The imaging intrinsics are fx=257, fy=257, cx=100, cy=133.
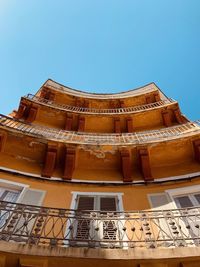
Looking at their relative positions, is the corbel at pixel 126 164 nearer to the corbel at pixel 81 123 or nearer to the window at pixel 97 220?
the window at pixel 97 220

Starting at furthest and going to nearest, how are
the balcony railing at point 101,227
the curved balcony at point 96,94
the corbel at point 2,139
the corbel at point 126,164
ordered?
the curved balcony at point 96,94 → the corbel at point 2,139 → the corbel at point 126,164 → the balcony railing at point 101,227

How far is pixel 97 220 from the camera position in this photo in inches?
243

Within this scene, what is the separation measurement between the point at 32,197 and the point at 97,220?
2.82 meters

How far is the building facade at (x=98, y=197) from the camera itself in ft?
15.9

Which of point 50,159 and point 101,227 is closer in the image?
point 101,227

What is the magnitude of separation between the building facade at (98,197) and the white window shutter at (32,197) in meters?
0.03

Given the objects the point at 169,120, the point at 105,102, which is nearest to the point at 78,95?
the point at 105,102

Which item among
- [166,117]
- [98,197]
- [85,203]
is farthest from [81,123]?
[85,203]

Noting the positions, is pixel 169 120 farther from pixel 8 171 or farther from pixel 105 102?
pixel 8 171

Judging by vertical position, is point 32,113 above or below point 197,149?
above

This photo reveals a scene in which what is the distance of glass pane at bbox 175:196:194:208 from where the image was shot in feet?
26.0

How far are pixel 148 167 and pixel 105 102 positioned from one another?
935cm

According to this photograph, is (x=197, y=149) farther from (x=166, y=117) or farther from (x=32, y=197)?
(x=32, y=197)

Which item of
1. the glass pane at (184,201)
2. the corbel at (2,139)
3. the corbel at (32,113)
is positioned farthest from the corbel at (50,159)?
the corbel at (32,113)
